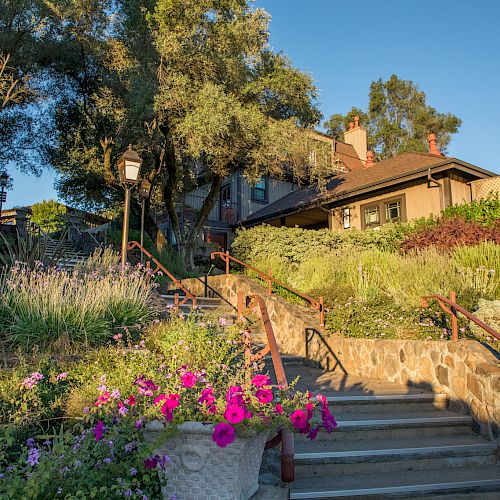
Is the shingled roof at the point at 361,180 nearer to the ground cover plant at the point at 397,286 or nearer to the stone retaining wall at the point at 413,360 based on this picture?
the ground cover plant at the point at 397,286

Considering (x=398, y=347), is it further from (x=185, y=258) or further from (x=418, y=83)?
(x=418, y=83)

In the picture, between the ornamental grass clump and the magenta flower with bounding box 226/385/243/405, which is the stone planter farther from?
the ornamental grass clump

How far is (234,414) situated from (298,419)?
1.50ft

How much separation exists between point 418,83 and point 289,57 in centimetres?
2962

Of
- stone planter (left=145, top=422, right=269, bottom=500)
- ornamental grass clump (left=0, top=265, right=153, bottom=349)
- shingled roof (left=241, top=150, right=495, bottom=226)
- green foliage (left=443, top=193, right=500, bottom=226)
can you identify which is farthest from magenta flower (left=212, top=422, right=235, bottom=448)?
shingled roof (left=241, top=150, right=495, bottom=226)

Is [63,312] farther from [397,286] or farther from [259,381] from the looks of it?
[397,286]

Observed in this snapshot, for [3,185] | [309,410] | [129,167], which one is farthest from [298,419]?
[3,185]

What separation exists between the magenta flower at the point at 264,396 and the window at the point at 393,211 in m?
14.3

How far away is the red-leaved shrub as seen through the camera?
1108 cm

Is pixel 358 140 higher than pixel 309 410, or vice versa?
pixel 358 140

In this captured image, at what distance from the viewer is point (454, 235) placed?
11.7 m

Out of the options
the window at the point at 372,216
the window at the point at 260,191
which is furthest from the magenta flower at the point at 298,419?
the window at the point at 260,191

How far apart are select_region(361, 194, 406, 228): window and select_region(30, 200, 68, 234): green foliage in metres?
18.9

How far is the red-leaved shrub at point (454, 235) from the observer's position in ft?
36.3
